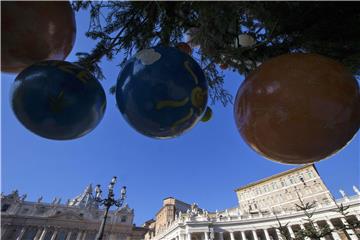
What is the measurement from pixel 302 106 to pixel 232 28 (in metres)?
0.80

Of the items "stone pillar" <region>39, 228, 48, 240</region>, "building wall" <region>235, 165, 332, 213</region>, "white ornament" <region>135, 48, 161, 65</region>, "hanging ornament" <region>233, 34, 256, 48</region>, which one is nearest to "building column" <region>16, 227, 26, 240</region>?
"stone pillar" <region>39, 228, 48, 240</region>

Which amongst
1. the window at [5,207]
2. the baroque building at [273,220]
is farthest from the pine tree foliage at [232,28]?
the window at [5,207]

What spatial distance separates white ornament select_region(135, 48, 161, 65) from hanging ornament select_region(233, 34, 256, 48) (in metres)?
0.70

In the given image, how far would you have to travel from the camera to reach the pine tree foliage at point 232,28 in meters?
1.08

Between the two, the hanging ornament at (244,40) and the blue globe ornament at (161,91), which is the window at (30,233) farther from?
the hanging ornament at (244,40)

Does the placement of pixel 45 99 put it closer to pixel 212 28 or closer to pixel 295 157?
pixel 212 28

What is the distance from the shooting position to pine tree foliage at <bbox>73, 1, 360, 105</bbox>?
108 centimetres

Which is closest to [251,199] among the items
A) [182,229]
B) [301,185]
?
[301,185]

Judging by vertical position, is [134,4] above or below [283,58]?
above

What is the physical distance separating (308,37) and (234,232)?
28.6 metres

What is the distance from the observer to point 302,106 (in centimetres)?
82

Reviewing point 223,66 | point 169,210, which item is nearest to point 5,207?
point 169,210

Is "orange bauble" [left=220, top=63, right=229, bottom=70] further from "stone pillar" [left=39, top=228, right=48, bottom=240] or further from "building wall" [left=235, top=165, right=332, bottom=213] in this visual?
"stone pillar" [left=39, top=228, right=48, bottom=240]

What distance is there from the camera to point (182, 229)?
24.0 metres
